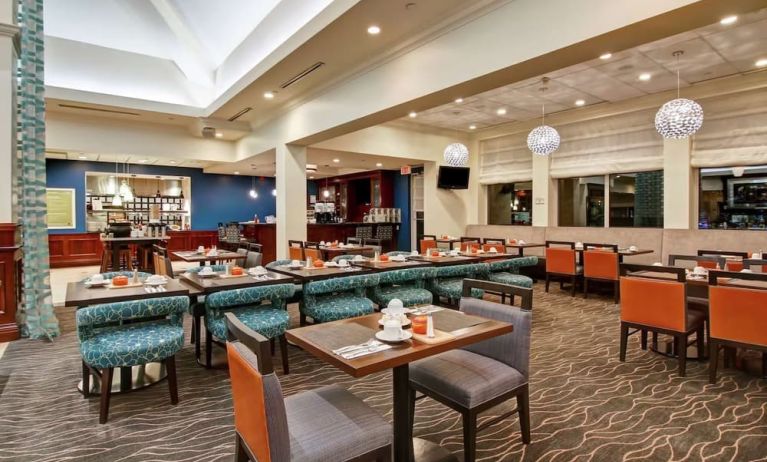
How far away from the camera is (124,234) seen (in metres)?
8.37

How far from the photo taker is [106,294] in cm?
305

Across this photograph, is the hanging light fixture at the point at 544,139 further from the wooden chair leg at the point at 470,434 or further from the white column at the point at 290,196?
the wooden chair leg at the point at 470,434

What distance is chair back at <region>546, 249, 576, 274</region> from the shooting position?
6809 millimetres

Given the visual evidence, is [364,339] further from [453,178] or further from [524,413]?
[453,178]

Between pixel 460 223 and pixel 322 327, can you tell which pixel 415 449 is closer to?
pixel 322 327

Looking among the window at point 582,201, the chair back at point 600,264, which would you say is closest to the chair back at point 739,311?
the chair back at point 600,264

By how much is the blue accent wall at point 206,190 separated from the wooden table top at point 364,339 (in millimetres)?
11946

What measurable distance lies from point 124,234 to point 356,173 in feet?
24.2

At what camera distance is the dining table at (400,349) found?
1653mm

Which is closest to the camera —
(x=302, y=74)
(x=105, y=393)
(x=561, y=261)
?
(x=105, y=393)

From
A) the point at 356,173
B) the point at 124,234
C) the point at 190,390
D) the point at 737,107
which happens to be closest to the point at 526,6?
the point at 190,390

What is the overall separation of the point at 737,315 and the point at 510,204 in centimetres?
711

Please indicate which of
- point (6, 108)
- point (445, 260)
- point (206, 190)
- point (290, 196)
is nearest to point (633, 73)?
point (445, 260)

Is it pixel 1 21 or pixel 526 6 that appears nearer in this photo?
pixel 526 6
